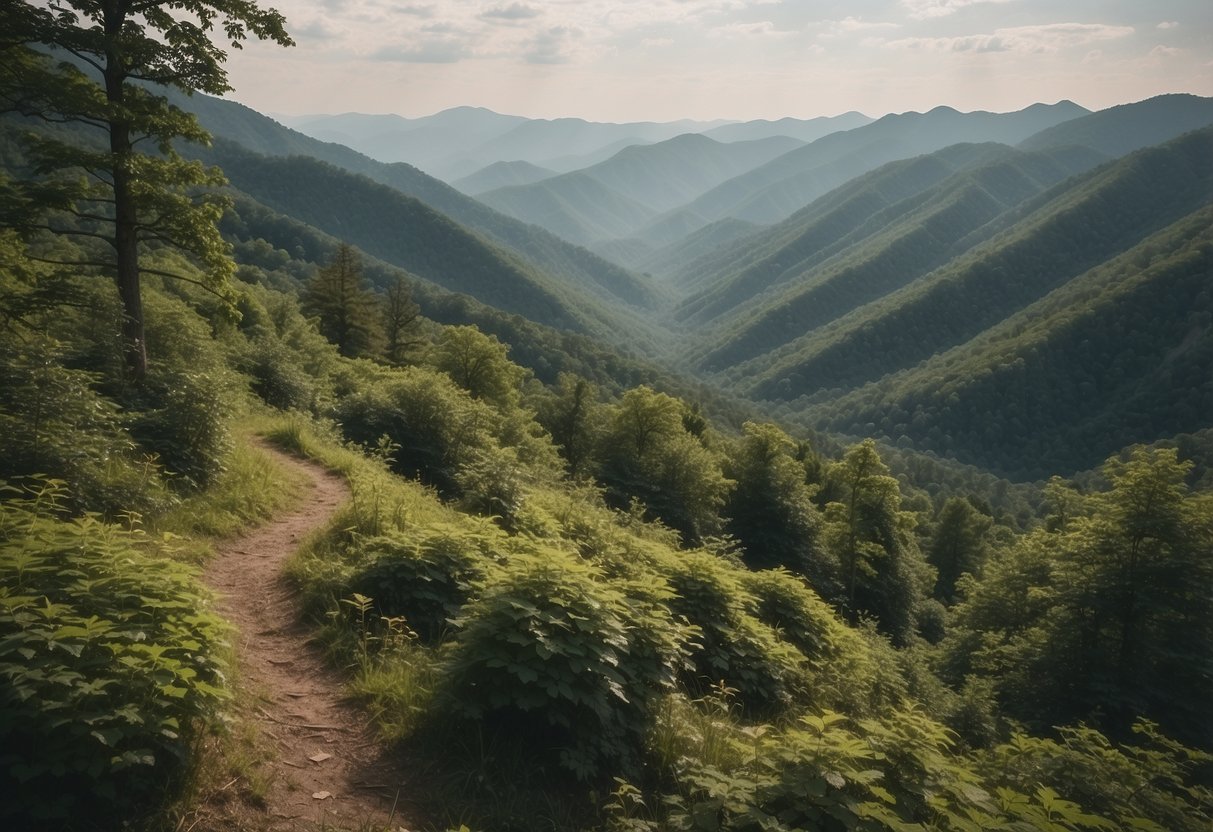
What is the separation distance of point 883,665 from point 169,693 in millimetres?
14854

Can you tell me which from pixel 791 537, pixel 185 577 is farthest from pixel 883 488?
pixel 185 577

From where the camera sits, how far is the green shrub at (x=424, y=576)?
295 inches

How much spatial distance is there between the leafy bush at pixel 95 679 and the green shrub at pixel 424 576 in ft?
7.48

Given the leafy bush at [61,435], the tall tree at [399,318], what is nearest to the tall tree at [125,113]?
the leafy bush at [61,435]

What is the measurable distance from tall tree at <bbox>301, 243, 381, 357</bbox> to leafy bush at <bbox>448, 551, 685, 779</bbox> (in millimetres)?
40258

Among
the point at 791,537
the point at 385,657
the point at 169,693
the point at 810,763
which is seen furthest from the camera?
the point at 791,537

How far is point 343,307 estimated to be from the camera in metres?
43.8

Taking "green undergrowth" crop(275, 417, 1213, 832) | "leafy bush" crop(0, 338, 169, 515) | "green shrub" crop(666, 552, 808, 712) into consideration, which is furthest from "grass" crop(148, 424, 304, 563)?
"green shrub" crop(666, 552, 808, 712)

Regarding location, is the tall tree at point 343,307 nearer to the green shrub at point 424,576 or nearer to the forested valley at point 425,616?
the forested valley at point 425,616

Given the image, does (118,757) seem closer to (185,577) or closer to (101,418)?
(185,577)

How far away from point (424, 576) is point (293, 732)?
2.23 metres

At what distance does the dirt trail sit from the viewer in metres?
4.69

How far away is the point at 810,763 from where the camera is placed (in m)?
4.89

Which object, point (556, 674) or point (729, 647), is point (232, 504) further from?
point (729, 647)
